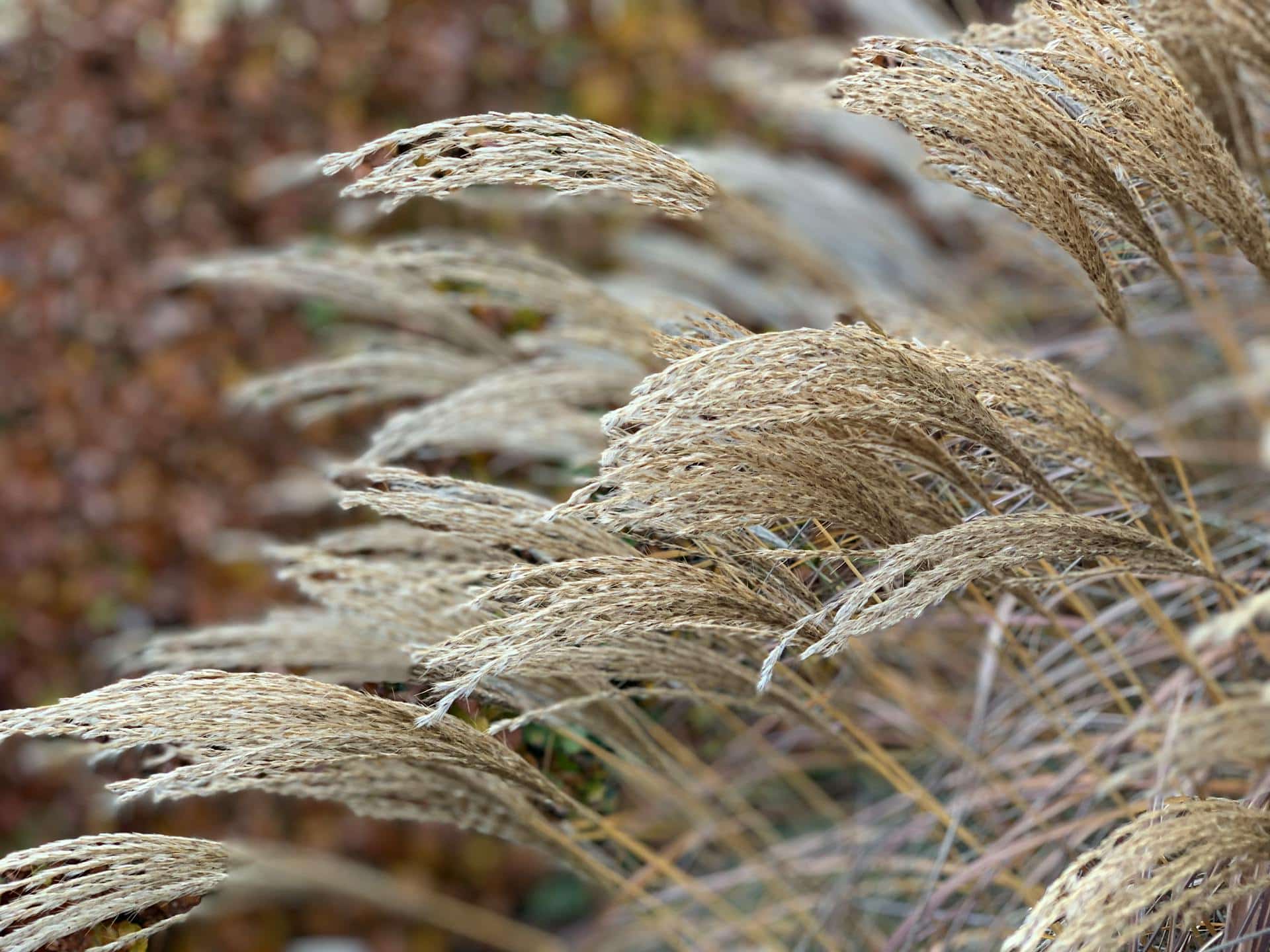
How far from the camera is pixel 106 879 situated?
835 mm

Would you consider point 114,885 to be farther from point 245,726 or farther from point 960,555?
point 960,555

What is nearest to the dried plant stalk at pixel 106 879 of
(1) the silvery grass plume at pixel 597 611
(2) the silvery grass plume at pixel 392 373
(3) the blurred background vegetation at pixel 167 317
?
(1) the silvery grass plume at pixel 597 611

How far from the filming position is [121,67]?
2.97 metres

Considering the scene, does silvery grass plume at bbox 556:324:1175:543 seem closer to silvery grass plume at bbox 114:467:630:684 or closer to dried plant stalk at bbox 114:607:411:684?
silvery grass plume at bbox 114:467:630:684

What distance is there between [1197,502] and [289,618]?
1.03 metres

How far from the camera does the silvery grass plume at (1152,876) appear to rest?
2.23 feet

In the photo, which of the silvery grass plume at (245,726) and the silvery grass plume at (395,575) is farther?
the silvery grass plume at (395,575)

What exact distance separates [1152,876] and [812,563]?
1.03 feet

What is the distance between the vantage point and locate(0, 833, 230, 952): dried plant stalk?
2.72 ft

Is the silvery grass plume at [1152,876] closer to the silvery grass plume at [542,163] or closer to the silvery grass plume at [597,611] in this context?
the silvery grass plume at [597,611]

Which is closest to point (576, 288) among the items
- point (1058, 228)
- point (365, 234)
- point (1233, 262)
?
point (1058, 228)

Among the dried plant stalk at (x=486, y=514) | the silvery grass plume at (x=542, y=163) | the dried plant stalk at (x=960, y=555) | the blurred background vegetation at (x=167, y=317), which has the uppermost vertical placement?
the silvery grass plume at (x=542, y=163)

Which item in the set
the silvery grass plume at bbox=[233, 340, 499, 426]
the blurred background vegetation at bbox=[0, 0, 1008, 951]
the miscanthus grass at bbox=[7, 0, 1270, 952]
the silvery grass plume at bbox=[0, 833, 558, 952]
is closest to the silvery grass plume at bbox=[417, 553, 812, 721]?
the miscanthus grass at bbox=[7, 0, 1270, 952]

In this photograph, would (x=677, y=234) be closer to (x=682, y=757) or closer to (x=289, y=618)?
(x=682, y=757)
